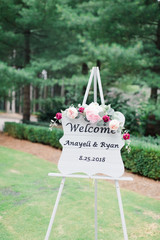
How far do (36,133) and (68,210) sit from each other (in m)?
5.18

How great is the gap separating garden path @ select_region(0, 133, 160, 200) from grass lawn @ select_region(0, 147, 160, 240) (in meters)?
0.31

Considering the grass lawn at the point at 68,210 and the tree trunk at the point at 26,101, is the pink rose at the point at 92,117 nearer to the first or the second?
the grass lawn at the point at 68,210

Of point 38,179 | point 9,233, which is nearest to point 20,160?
point 38,179

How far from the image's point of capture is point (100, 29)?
7715 millimetres

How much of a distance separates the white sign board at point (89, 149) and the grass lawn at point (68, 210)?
1.05 meters

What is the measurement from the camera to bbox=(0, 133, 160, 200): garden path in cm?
493

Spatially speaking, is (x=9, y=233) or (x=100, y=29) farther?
(x=100, y=29)

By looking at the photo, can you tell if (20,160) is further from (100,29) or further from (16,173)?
(100,29)

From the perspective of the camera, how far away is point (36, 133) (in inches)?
341

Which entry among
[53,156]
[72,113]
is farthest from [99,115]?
[53,156]

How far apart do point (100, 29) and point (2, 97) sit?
213 inches

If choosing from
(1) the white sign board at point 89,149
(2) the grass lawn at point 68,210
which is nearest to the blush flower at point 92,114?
(1) the white sign board at point 89,149

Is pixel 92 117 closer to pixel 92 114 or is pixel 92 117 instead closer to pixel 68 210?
pixel 92 114

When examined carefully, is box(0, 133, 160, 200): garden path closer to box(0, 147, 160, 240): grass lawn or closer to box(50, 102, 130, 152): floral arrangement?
box(0, 147, 160, 240): grass lawn
